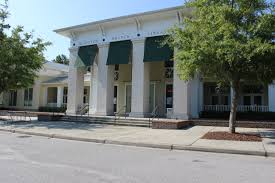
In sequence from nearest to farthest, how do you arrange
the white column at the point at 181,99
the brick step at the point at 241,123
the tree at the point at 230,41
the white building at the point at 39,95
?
the tree at the point at 230,41
the brick step at the point at 241,123
the white column at the point at 181,99
the white building at the point at 39,95

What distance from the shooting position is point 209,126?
66.0 feet

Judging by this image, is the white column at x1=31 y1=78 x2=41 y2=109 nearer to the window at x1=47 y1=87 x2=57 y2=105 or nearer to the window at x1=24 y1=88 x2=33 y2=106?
the window at x1=24 y1=88 x2=33 y2=106

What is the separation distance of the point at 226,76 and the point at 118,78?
14.9 m

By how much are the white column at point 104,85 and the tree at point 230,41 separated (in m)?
11.3

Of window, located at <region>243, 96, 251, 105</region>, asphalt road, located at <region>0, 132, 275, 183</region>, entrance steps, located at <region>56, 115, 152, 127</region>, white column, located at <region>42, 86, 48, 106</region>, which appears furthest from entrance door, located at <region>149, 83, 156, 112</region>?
white column, located at <region>42, 86, 48, 106</region>

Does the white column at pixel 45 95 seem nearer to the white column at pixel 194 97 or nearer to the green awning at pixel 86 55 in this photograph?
the green awning at pixel 86 55

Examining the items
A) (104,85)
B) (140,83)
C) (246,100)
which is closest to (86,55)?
(104,85)

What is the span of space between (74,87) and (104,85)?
11.3 feet

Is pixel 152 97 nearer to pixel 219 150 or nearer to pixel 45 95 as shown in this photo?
pixel 219 150

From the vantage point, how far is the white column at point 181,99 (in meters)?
22.2

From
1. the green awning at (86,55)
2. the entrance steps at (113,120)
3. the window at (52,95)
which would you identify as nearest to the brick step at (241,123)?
the entrance steps at (113,120)

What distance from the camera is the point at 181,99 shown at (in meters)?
22.3

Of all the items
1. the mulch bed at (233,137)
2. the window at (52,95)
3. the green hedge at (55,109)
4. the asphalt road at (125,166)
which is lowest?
the asphalt road at (125,166)

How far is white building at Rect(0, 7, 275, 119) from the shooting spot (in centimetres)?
2286
